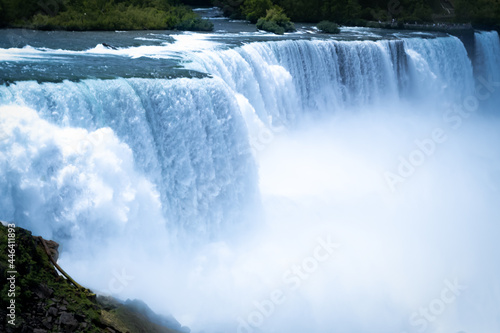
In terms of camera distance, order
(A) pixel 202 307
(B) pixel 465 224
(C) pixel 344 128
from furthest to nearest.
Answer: (C) pixel 344 128
(B) pixel 465 224
(A) pixel 202 307

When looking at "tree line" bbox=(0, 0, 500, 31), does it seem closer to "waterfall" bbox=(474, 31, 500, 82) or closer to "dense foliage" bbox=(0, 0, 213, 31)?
"dense foliage" bbox=(0, 0, 213, 31)

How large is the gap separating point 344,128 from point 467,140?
4308 mm

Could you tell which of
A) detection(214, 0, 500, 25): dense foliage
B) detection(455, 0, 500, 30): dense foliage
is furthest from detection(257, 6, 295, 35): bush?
detection(455, 0, 500, 30): dense foliage

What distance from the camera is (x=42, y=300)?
18.0 feet

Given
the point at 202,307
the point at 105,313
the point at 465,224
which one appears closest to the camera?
the point at 105,313

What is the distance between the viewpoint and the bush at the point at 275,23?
61.0ft

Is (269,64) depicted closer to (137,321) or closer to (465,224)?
(465,224)

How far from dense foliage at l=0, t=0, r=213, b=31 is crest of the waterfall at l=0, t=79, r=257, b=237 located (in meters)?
7.62

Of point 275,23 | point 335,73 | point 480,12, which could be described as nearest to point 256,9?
point 275,23

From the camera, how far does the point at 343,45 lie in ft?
50.4

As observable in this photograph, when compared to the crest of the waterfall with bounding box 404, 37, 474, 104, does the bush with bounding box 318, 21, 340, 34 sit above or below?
above

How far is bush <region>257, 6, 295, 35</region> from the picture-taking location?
18.6 metres

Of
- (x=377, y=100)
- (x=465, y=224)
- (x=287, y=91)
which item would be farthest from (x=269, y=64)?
(x=465, y=224)

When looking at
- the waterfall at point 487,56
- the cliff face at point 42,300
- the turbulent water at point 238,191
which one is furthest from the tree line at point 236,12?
the cliff face at point 42,300
